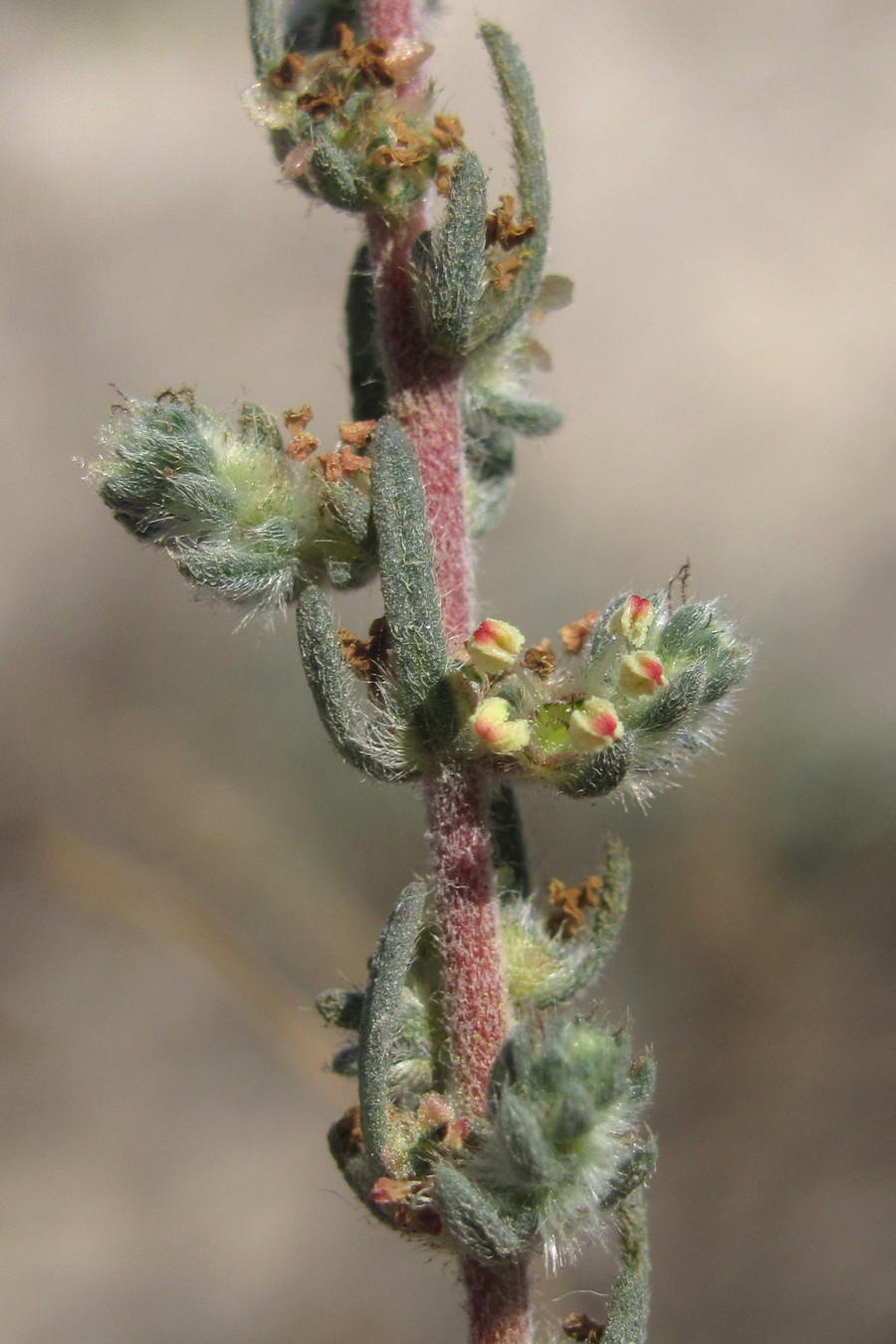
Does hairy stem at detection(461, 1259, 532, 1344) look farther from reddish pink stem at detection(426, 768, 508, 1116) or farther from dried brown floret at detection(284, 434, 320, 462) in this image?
dried brown floret at detection(284, 434, 320, 462)

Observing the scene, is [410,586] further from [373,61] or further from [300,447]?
[373,61]

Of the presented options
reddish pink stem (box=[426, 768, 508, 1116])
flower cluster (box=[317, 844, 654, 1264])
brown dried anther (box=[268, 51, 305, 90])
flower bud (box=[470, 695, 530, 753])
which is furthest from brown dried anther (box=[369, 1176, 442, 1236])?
brown dried anther (box=[268, 51, 305, 90])

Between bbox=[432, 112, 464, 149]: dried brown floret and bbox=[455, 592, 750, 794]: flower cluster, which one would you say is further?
bbox=[432, 112, 464, 149]: dried brown floret

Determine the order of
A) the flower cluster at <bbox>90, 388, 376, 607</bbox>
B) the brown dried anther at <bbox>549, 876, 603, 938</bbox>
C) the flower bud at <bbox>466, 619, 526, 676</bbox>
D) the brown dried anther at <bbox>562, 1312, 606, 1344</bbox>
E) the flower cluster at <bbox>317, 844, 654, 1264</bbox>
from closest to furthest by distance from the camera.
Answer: the flower cluster at <bbox>317, 844, 654, 1264</bbox>
the flower bud at <bbox>466, 619, 526, 676</bbox>
the flower cluster at <bbox>90, 388, 376, 607</bbox>
the brown dried anther at <bbox>562, 1312, 606, 1344</bbox>
the brown dried anther at <bbox>549, 876, 603, 938</bbox>

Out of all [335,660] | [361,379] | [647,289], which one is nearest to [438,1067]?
[335,660]

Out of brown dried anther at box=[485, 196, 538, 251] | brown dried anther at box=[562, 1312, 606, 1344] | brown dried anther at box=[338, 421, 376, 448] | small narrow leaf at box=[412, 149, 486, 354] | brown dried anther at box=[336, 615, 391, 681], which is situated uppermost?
brown dried anther at box=[485, 196, 538, 251]

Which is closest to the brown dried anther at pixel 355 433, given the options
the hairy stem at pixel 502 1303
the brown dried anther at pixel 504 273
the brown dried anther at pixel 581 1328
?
the brown dried anther at pixel 504 273

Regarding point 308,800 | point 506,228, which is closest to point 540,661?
point 506,228

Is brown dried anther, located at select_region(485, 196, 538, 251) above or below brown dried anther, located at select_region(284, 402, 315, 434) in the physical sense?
above
